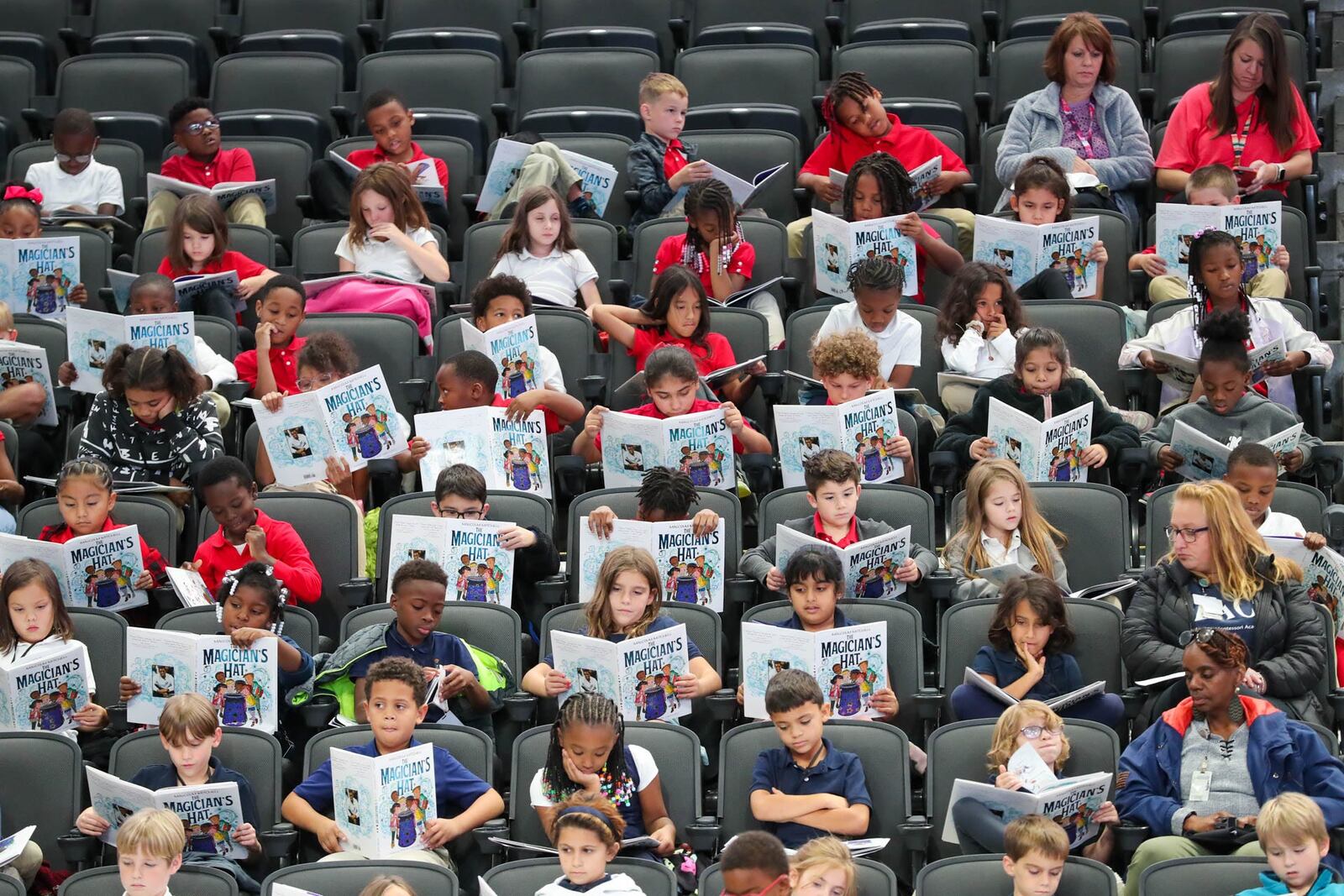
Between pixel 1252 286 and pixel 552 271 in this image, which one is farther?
pixel 552 271

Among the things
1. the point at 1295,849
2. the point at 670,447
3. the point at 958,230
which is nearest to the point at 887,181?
the point at 958,230

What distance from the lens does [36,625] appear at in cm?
635

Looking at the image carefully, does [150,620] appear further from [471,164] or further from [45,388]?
[471,164]

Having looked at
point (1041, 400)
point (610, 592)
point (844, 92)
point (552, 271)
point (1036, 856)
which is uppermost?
point (844, 92)

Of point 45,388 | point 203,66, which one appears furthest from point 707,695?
point 203,66

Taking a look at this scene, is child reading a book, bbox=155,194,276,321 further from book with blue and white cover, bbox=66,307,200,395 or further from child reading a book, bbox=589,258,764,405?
child reading a book, bbox=589,258,764,405

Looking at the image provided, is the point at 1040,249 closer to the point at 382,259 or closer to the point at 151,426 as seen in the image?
the point at 382,259

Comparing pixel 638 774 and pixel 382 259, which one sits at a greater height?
pixel 382 259

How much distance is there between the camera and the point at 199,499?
23.3ft

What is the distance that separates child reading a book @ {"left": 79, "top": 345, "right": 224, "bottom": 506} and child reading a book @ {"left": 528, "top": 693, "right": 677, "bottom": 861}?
2.10 meters

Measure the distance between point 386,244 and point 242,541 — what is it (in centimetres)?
190

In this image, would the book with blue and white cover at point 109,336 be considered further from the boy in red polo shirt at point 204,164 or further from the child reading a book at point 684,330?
the child reading a book at point 684,330

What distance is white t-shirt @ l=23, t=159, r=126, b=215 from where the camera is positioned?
897 centimetres

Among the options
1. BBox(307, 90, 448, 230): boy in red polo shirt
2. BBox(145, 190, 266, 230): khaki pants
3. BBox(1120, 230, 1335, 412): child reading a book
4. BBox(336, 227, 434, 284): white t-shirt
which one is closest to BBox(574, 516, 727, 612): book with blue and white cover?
BBox(1120, 230, 1335, 412): child reading a book
